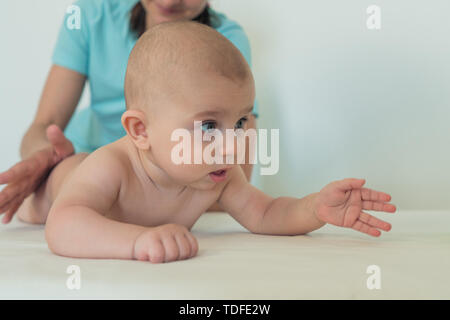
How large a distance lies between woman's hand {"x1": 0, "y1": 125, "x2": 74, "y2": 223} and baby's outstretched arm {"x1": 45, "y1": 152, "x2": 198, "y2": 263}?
0.32 m

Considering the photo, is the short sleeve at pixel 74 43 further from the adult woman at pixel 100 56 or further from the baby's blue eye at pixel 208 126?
the baby's blue eye at pixel 208 126

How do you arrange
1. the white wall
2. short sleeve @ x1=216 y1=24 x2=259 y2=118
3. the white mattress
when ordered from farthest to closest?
1. the white wall
2. short sleeve @ x1=216 y1=24 x2=259 y2=118
3. the white mattress

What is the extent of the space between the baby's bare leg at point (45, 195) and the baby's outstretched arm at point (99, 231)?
0.92 feet

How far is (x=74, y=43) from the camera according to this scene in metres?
1.63

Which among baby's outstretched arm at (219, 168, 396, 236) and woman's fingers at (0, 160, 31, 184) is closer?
baby's outstretched arm at (219, 168, 396, 236)

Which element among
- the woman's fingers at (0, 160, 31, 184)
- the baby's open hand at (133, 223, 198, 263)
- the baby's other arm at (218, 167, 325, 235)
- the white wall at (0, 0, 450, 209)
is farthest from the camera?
the white wall at (0, 0, 450, 209)

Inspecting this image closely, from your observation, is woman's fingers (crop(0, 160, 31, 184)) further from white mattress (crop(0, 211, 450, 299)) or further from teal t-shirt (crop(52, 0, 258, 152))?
teal t-shirt (crop(52, 0, 258, 152))

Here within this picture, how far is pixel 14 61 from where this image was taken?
6.79ft

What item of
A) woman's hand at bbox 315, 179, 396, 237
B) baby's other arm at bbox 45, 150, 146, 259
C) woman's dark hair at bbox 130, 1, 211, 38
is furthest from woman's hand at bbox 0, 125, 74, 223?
woman's hand at bbox 315, 179, 396, 237

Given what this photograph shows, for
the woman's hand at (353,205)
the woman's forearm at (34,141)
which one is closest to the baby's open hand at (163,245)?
the woman's hand at (353,205)

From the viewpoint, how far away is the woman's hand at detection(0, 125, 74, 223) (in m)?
1.20

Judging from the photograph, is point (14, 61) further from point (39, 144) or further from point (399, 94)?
point (399, 94)

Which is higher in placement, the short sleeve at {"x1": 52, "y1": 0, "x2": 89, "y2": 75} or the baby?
the short sleeve at {"x1": 52, "y1": 0, "x2": 89, "y2": 75}

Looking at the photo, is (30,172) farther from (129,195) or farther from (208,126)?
(208,126)
